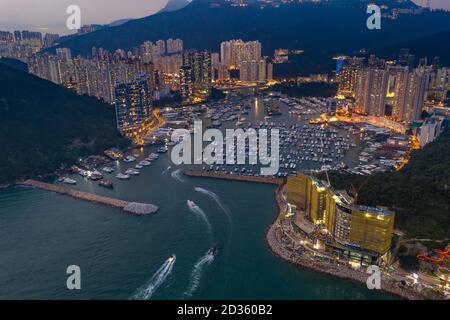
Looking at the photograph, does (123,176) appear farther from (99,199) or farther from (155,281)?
(155,281)

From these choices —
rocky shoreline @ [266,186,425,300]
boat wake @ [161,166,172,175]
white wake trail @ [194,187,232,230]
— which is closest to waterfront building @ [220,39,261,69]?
boat wake @ [161,166,172,175]

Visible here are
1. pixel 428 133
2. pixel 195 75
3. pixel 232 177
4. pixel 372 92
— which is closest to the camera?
pixel 232 177

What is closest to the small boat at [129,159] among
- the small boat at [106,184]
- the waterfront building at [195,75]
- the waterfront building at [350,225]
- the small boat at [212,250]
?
the small boat at [106,184]

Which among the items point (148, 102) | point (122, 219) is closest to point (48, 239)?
point (122, 219)

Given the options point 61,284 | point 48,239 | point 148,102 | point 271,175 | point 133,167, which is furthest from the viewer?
point 148,102

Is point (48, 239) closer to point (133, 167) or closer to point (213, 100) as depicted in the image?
point (133, 167)

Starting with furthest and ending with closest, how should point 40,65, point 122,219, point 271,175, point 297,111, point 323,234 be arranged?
point 40,65, point 297,111, point 271,175, point 122,219, point 323,234

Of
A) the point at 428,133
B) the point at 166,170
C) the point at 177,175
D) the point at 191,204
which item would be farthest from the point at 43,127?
the point at 428,133
